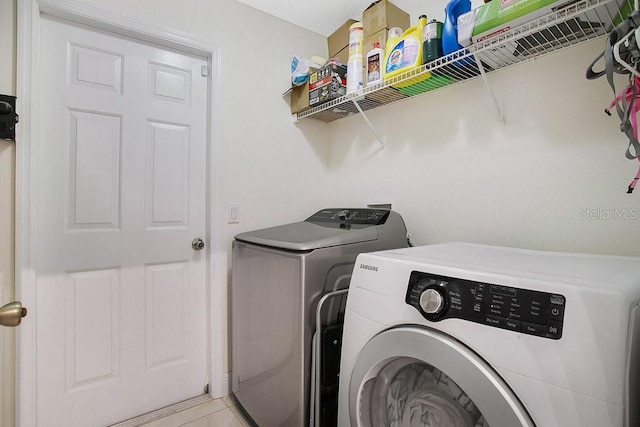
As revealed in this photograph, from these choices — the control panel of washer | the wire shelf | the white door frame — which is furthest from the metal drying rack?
the white door frame

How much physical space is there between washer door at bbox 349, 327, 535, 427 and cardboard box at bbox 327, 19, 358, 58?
1.84 m

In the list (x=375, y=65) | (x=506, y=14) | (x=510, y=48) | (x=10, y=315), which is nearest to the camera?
(x=10, y=315)

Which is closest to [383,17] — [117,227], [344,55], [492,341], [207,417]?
[344,55]

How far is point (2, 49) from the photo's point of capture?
1332 mm

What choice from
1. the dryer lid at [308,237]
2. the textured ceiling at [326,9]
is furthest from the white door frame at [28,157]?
the dryer lid at [308,237]

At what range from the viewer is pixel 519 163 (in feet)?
4.37

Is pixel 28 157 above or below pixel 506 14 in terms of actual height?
below

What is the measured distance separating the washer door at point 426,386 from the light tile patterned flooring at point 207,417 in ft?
3.48

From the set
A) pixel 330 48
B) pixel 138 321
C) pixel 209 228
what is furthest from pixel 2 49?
pixel 330 48

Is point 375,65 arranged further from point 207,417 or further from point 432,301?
point 207,417

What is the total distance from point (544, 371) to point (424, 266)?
31 centimetres

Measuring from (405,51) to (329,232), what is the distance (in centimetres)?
90

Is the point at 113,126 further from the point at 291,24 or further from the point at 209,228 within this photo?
the point at 291,24

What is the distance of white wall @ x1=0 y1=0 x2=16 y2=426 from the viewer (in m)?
1.34
